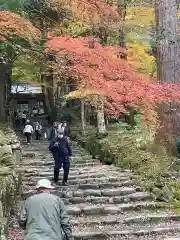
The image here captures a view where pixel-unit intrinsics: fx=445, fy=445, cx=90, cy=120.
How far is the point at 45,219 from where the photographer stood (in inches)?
194

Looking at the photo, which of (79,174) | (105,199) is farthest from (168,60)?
(105,199)

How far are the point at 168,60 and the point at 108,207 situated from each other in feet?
16.7

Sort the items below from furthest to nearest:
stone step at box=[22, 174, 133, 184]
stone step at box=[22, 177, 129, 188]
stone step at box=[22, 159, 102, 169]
Result: stone step at box=[22, 159, 102, 169] < stone step at box=[22, 174, 133, 184] < stone step at box=[22, 177, 129, 188]

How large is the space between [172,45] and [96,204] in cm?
529

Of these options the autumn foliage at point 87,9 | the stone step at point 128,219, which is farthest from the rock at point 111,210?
the autumn foliage at point 87,9

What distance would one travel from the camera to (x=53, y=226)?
4.89 m

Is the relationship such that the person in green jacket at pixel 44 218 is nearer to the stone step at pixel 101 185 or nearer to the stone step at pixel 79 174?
the stone step at pixel 101 185

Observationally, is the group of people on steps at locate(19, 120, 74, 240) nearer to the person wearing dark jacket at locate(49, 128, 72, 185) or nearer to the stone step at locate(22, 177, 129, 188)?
the person wearing dark jacket at locate(49, 128, 72, 185)

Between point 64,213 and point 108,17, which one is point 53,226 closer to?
point 64,213

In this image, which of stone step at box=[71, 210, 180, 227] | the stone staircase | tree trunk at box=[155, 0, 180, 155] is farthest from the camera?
tree trunk at box=[155, 0, 180, 155]

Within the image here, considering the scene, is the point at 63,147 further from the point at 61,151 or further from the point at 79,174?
the point at 79,174

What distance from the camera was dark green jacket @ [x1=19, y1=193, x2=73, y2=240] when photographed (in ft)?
15.9

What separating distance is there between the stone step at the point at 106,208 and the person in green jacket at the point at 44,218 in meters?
4.87

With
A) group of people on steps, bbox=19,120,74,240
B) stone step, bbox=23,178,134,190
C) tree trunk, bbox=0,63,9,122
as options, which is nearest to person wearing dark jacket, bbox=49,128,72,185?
stone step, bbox=23,178,134,190
